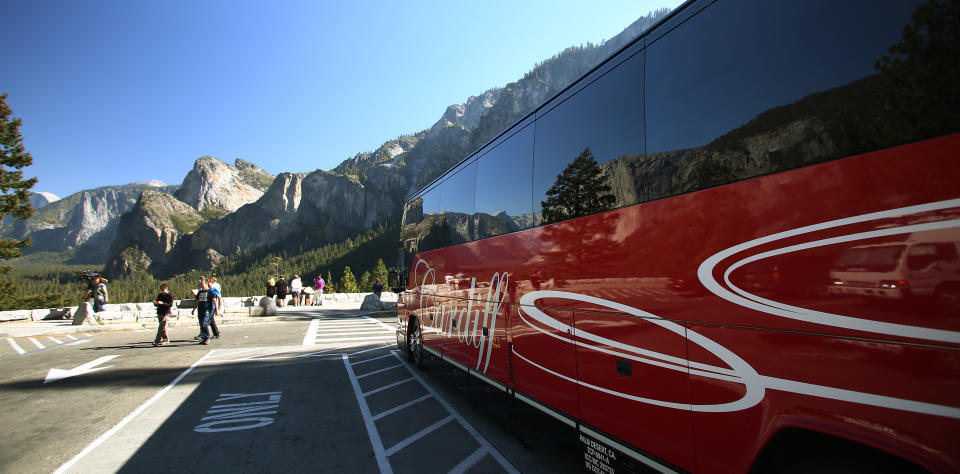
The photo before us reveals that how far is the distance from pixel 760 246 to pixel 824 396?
0.74 metres

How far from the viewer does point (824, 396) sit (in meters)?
1.85

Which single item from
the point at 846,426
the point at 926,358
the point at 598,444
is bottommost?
the point at 598,444

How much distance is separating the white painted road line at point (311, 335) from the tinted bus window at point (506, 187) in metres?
8.80

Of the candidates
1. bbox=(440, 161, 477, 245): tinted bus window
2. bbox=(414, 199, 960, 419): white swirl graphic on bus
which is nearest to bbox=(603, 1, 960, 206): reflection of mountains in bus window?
bbox=(414, 199, 960, 419): white swirl graphic on bus

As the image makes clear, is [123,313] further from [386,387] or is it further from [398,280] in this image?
[386,387]

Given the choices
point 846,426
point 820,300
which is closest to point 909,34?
point 820,300

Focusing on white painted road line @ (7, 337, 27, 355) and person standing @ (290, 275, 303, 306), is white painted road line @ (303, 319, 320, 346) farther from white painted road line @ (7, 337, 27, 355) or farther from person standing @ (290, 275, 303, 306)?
person standing @ (290, 275, 303, 306)

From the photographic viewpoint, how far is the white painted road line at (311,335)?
41.0 feet

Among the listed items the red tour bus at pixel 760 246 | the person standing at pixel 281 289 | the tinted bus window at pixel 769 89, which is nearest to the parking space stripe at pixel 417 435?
the red tour bus at pixel 760 246

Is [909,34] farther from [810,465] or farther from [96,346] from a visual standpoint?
[96,346]

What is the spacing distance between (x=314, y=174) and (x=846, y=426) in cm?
19685

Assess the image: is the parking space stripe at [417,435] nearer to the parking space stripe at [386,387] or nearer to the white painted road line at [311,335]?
the parking space stripe at [386,387]

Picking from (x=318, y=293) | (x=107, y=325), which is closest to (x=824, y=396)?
(x=107, y=325)

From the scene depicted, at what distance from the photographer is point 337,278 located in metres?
129
